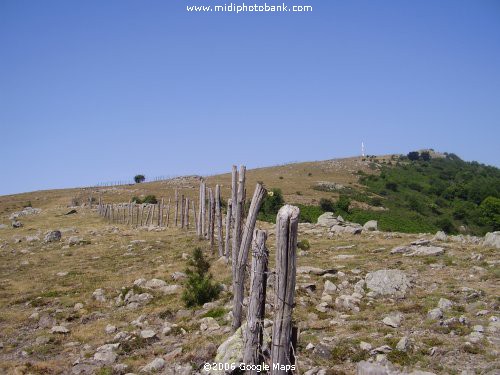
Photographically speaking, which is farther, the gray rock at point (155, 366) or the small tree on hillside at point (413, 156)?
the small tree on hillside at point (413, 156)

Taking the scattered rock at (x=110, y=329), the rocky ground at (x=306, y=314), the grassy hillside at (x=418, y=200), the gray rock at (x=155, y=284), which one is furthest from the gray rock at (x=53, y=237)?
the scattered rock at (x=110, y=329)

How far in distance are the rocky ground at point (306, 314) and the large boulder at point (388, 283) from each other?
3cm

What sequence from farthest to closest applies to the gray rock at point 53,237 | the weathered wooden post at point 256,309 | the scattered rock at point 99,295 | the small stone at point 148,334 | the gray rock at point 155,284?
the gray rock at point 53,237 → the gray rock at point 155,284 → the scattered rock at point 99,295 → the small stone at point 148,334 → the weathered wooden post at point 256,309

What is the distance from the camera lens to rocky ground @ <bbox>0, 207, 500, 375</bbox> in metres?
8.12

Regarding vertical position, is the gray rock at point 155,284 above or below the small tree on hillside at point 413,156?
below

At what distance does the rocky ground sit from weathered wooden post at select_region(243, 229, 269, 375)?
0.30 m

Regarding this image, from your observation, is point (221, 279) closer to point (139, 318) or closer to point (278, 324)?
point (139, 318)

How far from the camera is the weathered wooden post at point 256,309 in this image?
7035 millimetres

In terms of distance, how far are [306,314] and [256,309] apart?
3.78m

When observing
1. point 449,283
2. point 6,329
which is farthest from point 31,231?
point 449,283

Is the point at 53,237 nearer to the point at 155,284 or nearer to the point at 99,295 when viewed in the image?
the point at 99,295

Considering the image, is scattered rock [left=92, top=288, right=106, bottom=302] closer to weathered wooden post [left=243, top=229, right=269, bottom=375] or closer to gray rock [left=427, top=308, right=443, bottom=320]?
weathered wooden post [left=243, top=229, right=269, bottom=375]

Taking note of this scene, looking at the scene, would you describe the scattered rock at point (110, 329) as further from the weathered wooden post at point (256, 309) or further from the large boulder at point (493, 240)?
the large boulder at point (493, 240)

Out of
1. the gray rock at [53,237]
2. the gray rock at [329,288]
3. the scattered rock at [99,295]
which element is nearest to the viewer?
the gray rock at [329,288]
